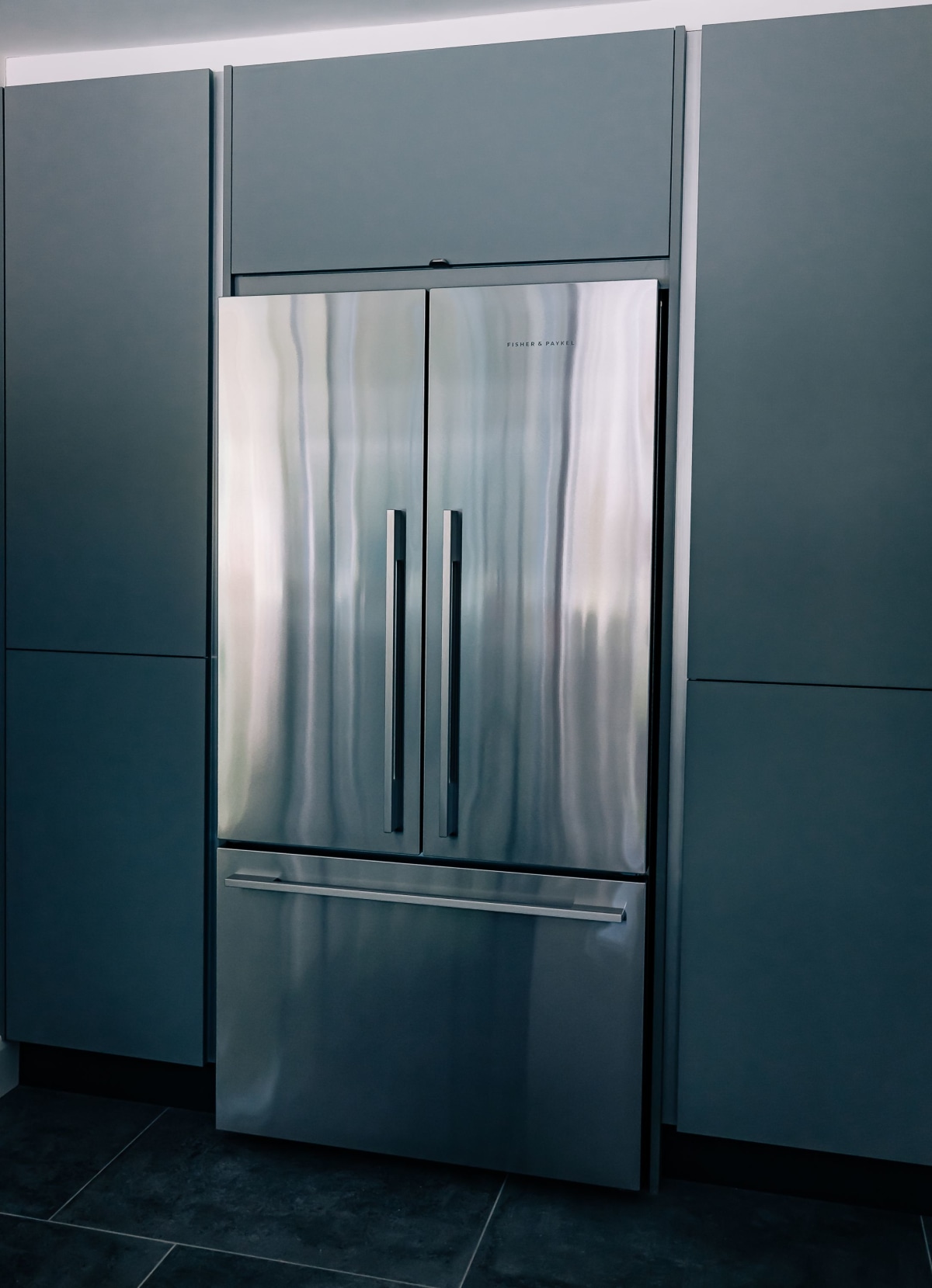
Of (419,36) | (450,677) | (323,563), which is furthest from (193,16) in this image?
(450,677)

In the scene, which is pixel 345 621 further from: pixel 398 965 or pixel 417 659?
pixel 398 965

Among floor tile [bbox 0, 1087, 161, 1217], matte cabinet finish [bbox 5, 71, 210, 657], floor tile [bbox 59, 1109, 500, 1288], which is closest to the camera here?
floor tile [bbox 59, 1109, 500, 1288]

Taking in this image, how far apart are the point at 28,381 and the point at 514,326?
1266 mm

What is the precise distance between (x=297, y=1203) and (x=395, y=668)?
1.21m

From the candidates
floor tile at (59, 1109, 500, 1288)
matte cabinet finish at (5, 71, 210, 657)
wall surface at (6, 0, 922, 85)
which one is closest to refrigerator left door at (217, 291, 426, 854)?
matte cabinet finish at (5, 71, 210, 657)

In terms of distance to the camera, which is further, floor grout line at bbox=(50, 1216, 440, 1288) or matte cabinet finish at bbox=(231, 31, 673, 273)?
matte cabinet finish at bbox=(231, 31, 673, 273)

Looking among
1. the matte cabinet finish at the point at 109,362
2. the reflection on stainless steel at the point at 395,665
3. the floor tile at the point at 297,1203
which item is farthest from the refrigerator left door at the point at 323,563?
the floor tile at the point at 297,1203

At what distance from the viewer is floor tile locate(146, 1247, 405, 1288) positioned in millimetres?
2010

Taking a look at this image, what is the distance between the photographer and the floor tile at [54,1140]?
2.33m

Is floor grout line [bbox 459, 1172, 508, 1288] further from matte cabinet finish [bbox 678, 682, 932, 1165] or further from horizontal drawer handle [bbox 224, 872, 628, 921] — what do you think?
horizontal drawer handle [bbox 224, 872, 628, 921]

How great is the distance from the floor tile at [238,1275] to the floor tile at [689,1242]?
0.26m

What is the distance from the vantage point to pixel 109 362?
2.53 meters

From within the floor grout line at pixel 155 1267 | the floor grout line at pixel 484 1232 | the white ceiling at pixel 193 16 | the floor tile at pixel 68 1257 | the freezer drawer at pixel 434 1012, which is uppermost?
the white ceiling at pixel 193 16

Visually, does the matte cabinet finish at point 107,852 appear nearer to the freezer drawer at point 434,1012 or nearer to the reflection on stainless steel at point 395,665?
the freezer drawer at point 434,1012
